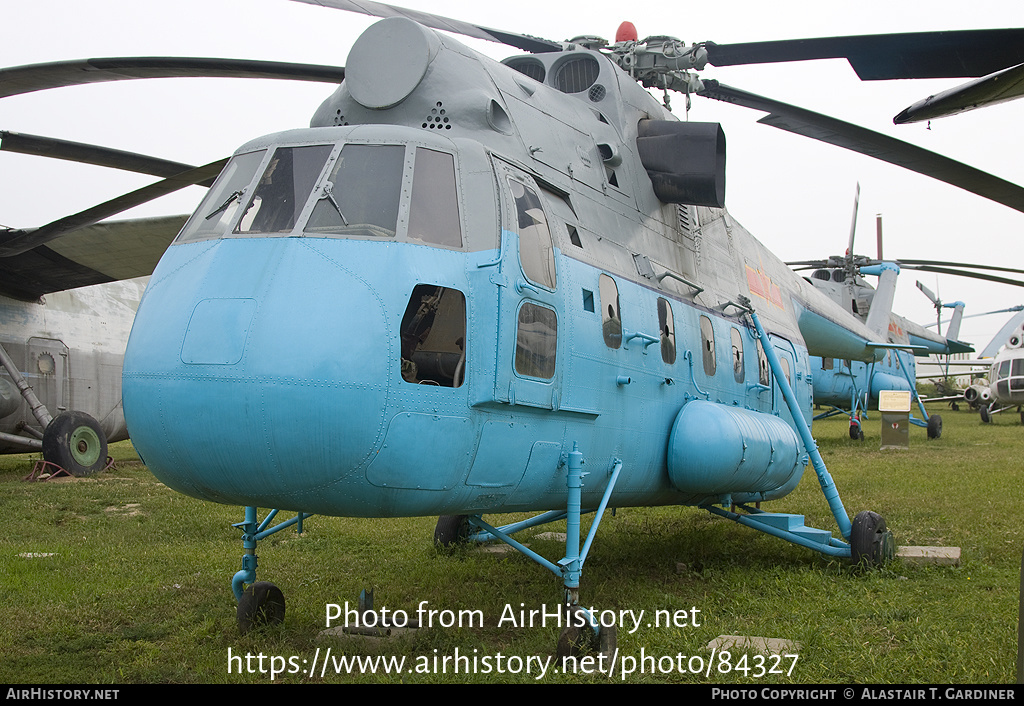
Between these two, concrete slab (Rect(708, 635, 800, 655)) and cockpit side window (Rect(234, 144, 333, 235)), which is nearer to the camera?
cockpit side window (Rect(234, 144, 333, 235))

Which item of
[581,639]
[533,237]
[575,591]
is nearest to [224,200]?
[533,237]

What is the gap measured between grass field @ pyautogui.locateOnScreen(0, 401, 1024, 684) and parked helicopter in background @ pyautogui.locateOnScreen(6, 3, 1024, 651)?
61cm

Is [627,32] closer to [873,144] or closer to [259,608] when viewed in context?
[873,144]

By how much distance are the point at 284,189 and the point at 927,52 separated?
3751 millimetres

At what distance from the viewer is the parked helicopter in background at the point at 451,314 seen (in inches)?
160

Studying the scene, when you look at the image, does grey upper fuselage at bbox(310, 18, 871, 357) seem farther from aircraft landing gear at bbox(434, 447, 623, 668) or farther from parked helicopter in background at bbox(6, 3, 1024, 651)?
aircraft landing gear at bbox(434, 447, 623, 668)

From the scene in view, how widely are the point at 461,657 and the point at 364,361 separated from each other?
199 cm

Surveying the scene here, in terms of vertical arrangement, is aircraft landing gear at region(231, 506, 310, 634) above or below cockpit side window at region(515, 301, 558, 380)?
below

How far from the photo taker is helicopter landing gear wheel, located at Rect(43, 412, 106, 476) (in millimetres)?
13383

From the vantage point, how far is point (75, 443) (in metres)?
13.7

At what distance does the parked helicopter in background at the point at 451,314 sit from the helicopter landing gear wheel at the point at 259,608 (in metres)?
0.02

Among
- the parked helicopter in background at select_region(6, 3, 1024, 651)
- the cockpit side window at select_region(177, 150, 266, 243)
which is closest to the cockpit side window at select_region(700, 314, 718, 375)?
the parked helicopter in background at select_region(6, 3, 1024, 651)

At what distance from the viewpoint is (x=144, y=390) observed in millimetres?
4191

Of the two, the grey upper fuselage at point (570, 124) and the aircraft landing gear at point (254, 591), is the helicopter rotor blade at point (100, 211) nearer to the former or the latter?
the grey upper fuselage at point (570, 124)
